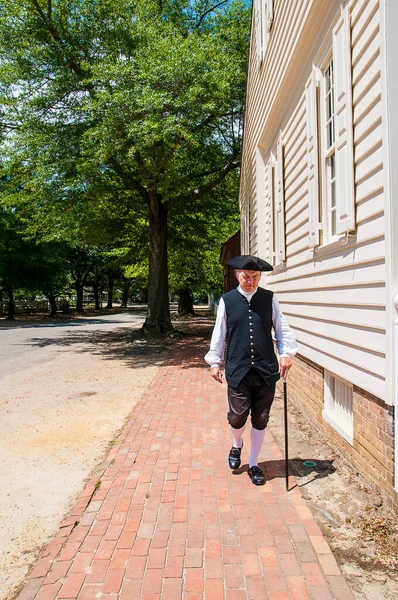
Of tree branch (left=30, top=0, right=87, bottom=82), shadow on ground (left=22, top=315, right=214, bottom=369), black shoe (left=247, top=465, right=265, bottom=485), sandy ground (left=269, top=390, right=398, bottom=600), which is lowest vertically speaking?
shadow on ground (left=22, top=315, right=214, bottom=369)

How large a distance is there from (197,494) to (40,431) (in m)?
2.88

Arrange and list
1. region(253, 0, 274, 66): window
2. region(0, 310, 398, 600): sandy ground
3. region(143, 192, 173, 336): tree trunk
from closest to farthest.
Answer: region(0, 310, 398, 600): sandy ground, region(253, 0, 274, 66): window, region(143, 192, 173, 336): tree trunk

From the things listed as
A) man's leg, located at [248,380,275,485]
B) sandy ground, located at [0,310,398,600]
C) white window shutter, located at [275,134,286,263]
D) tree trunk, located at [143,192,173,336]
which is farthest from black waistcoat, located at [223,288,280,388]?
tree trunk, located at [143,192,173,336]

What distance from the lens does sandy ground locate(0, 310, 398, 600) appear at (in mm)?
2787

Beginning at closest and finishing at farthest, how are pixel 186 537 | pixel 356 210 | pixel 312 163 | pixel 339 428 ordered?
1. pixel 186 537
2. pixel 356 210
3. pixel 339 428
4. pixel 312 163

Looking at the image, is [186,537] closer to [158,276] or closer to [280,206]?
[280,206]

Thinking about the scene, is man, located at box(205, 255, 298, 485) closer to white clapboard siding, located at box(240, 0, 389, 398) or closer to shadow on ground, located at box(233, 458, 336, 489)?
shadow on ground, located at box(233, 458, 336, 489)

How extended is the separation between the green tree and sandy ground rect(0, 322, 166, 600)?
5300mm

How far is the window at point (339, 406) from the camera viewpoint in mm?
4133

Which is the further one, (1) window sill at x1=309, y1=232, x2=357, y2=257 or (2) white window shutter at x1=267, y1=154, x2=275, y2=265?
(2) white window shutter at x1=267, y1=154, x2=275, y2=265

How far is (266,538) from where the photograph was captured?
294 cm

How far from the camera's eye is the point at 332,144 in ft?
14.5

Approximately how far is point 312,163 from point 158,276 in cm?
1252

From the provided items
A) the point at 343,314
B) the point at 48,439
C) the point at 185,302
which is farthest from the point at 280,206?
the point at 185,302
